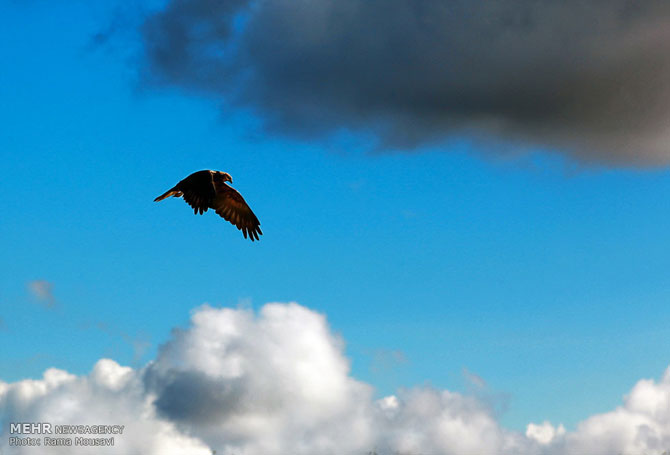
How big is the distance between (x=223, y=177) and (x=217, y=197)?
2.37 metres

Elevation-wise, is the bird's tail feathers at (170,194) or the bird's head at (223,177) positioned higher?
the bird's head at (223,177)

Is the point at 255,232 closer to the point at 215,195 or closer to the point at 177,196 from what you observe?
the point at 215,195

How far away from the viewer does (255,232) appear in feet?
131

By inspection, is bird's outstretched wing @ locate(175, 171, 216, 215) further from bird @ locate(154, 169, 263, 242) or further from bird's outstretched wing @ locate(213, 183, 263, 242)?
bird's outstretched wing @ locate(213, 183, 263, 242)

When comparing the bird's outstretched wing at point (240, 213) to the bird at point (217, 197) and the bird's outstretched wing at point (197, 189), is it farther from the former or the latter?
the bird's outstretched wing at point (197, 189)

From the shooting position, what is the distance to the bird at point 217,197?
35.7 meters

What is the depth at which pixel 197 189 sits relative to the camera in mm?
36000

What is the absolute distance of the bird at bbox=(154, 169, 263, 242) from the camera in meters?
35.7

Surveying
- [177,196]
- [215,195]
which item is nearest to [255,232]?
[215,195]

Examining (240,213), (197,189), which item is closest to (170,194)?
(197,189)

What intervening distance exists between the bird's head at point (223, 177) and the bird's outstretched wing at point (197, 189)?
0.74m

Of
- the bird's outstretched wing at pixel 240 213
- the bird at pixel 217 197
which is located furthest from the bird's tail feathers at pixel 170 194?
the bird's outstretched wing at pixel 240 213

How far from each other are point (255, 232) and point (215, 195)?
3.13 metres

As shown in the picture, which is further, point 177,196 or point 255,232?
point 255,232
